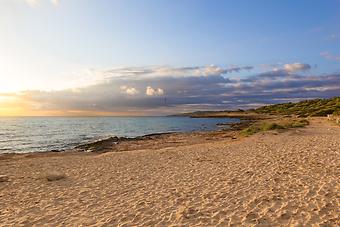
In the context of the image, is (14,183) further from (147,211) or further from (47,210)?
(147,211)

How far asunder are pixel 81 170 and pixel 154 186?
6.08 meters

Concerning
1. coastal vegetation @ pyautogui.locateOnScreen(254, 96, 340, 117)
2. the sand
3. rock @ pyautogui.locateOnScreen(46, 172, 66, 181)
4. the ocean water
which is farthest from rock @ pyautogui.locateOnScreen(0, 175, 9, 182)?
coastal vegetation @ pyautogui.locateOnScreen(254, 96, 340, 117)

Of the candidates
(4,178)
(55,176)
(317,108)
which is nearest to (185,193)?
(55,176)

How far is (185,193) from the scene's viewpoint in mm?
10289

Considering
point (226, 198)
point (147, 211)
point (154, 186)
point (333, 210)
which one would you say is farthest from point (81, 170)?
point (333, 210)

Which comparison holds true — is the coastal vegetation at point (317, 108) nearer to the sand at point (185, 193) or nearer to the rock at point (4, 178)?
the sand at point (185, 193)

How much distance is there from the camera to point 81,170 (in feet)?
52.3

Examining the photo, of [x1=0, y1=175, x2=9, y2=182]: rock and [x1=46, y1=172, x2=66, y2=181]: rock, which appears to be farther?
[x1=0, y1=175, x2=9, y2=182]: rock

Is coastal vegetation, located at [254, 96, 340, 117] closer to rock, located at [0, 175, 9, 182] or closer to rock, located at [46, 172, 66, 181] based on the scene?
rock, located at [46, 172, 66, 181]

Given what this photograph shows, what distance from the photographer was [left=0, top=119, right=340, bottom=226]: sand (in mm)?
7949

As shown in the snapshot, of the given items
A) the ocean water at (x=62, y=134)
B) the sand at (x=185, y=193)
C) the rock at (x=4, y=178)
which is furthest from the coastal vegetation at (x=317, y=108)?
the rock at (x=4, y=178)

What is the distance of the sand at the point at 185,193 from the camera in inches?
313

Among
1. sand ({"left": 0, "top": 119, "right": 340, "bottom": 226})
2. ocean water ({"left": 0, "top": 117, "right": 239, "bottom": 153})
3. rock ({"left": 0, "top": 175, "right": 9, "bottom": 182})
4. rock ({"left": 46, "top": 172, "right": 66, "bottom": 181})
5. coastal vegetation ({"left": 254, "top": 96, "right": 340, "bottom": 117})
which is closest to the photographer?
sand ({"left": 0, "top": 119, "right": 340, "bottom": 226})

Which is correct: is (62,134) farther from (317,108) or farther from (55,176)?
(317,108)
